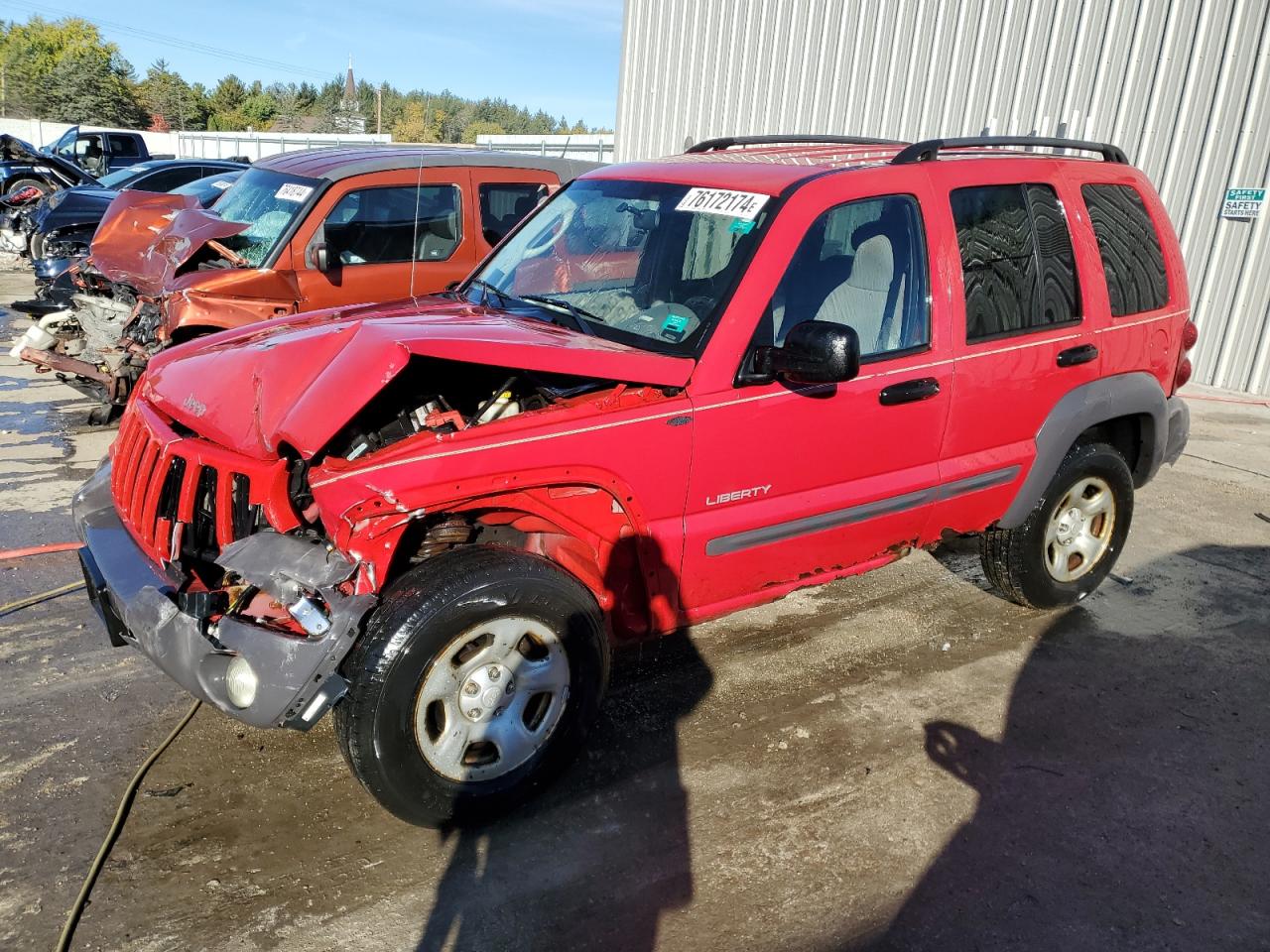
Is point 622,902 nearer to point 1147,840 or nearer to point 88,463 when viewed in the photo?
point 1147,840

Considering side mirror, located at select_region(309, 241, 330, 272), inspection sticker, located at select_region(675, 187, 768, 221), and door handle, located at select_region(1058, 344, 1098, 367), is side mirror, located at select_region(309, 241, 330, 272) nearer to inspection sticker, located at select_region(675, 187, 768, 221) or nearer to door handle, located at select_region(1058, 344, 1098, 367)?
inspection sticker, located at select_region(675, 187, 768, 221)

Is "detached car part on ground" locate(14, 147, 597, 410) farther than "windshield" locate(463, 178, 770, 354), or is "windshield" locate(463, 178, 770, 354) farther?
"detached car part on ground" locate(14, 147, 597, 410)

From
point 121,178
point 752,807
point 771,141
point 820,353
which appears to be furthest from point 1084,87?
point 121,178

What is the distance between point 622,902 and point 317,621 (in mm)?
1222

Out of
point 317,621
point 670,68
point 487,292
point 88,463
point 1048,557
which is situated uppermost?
point 670,68

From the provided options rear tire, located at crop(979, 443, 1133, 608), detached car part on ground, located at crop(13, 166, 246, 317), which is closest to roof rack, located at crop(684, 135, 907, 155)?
rear tire, located at crop(979, 443, 1133, 608)

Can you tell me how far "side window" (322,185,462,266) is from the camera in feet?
23.5

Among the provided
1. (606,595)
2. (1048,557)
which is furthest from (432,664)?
(1048,557)

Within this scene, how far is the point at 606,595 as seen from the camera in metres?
3.54

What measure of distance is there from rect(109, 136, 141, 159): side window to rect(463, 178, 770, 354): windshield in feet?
73.7

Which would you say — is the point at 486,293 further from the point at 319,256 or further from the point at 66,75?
the point at 66,75

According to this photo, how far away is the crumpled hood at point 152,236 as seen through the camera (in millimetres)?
7090

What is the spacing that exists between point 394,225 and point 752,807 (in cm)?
538

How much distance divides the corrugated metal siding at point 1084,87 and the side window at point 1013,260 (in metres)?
7.16
